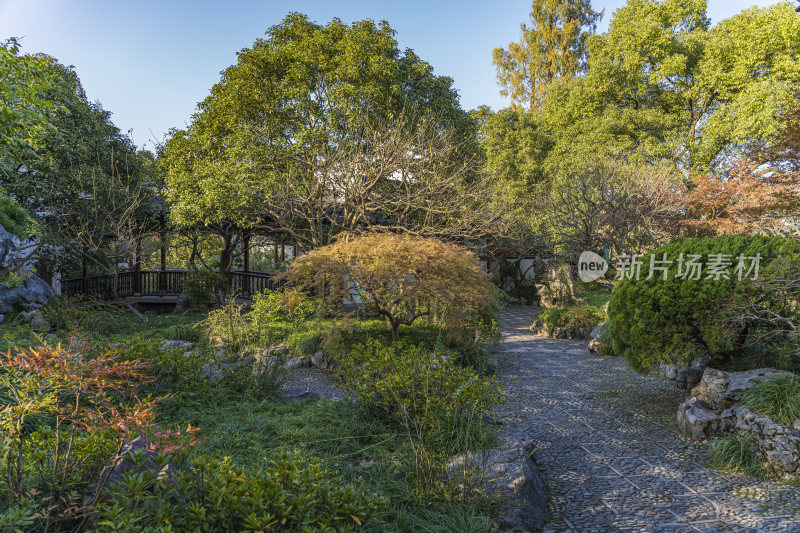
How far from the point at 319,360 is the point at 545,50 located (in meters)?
19.6

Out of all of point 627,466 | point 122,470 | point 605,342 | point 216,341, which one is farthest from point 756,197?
point 122,470

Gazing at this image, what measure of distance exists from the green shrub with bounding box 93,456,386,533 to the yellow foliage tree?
3933 mm

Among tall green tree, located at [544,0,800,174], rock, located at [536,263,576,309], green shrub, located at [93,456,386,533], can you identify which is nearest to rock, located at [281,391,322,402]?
green shrub, located at [93,456,386,533]

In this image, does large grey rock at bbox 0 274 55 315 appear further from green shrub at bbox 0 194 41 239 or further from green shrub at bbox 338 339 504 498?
green shrub at bbox 338 339 504 498

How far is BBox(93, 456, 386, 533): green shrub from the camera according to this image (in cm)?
196

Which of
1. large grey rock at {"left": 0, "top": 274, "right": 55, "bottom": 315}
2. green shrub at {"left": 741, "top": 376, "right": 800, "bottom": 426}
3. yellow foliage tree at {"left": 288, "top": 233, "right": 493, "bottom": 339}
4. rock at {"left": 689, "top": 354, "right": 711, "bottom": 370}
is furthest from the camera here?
large grey rock at {"left": 0, "top": 274, "right": 55, "bottom": 315}

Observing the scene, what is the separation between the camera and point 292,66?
9.32 metres

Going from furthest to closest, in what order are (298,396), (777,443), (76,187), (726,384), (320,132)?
1. (76,187)
2. (320,132)
3. (298,396)
4. (726,384)
5. (777,443)

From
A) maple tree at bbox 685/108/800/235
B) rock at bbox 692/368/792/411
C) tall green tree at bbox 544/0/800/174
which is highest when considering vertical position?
tall green tree at bbox 544/0/800/174

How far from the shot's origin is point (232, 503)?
78.6 inches

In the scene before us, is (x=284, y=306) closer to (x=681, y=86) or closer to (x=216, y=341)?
(x=216, y=341)

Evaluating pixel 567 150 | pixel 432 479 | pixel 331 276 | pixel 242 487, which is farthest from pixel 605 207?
pixel 242 487

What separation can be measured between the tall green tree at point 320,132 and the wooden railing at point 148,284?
11.4ft

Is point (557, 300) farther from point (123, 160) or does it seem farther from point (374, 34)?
point (123, 160)
